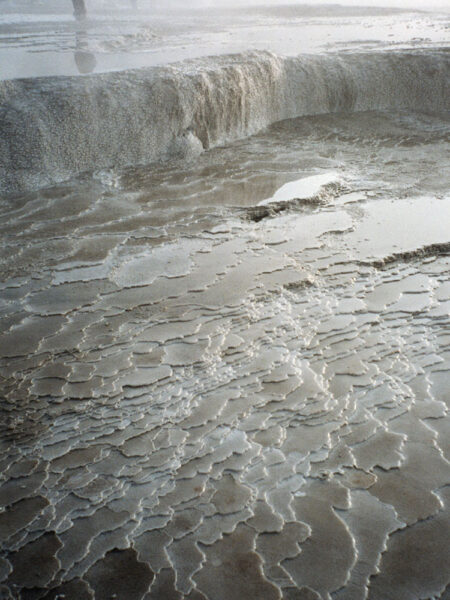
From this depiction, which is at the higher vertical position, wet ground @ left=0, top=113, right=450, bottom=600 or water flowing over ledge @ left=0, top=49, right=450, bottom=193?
water flowing over ledge @ left=0, top=49, right=450, bottom=193

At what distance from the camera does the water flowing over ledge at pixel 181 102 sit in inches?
200

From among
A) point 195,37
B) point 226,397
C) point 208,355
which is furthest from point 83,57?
point 226,397

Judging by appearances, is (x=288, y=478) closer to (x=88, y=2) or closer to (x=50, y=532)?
(x=50, y=532)

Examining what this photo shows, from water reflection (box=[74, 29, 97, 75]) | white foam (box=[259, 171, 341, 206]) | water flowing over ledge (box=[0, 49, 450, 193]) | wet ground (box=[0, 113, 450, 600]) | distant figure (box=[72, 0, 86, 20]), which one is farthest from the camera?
distant figure (box=[72, 0, 86, 20])

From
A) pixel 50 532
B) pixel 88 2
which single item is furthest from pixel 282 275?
pixel 88 2

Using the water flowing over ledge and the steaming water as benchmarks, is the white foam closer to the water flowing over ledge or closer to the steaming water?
the steaming water

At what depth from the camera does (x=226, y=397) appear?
8.06 ft

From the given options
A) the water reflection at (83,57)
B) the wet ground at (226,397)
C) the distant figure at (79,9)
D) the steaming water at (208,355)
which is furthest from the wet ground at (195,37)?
the wet ground at (226,397)

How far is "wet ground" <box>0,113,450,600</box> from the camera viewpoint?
5.79ft

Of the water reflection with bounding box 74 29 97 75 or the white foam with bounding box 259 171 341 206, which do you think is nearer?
the white foam with bounding box 259 171 341 206

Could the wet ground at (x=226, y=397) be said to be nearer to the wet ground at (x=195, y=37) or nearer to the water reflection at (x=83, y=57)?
the water reflection at (x=83, y=57)

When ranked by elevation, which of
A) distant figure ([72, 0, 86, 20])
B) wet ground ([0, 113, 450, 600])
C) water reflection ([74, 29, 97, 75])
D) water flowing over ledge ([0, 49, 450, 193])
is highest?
distant figure ([72, 0, 86, 20])

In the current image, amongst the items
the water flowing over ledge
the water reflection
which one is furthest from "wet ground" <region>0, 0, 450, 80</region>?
the water flowing over ledge

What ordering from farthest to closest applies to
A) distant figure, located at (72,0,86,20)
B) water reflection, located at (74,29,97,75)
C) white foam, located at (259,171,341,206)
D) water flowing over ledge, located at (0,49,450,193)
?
distant figure, located at (72,0,86,20)
water reflection, located at (74,29,97,75)
water flowing over ledge, located at (0,49,450,193)
white foam, located at (259,171,341,206)
